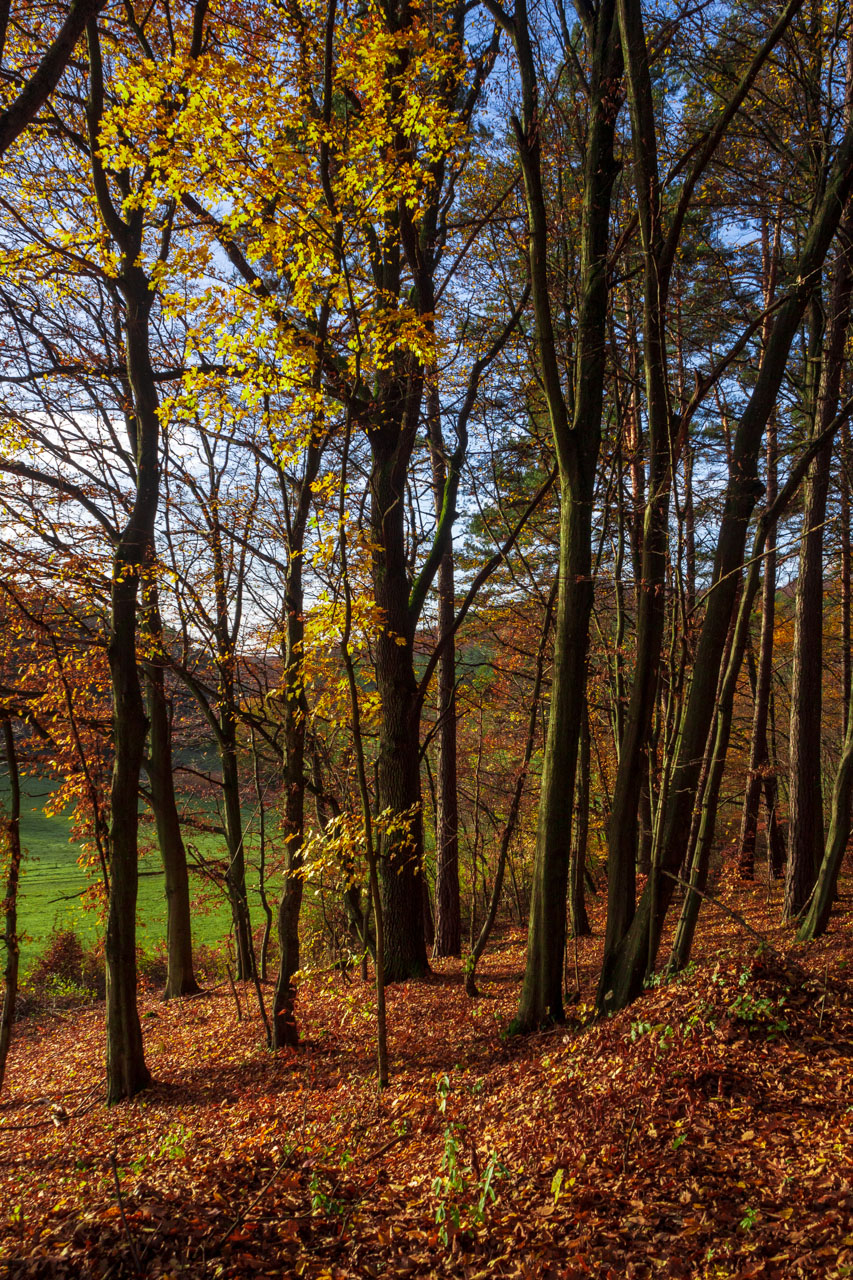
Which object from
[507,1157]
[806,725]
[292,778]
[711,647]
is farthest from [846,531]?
[507,1157]

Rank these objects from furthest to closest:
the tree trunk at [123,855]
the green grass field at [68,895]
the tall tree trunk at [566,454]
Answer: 1. the green grass field at [68,895]
2. the tree trunk at [123,855]
3. the tall tree trunk at [566,454]

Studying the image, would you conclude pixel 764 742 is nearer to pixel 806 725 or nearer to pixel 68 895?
pixel 806 725

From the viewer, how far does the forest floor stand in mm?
2920

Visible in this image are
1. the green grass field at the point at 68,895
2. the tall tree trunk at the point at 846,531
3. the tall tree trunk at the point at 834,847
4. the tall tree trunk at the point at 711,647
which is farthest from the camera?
the green grass field at the point at 68,895

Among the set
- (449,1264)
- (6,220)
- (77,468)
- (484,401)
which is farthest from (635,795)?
(6,220)

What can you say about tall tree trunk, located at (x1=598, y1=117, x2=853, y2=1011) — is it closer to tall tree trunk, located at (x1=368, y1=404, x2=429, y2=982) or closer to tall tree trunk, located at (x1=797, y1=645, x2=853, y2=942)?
tall tree trunk, located at (x1=797, y1=645, x2=853, y2=942)

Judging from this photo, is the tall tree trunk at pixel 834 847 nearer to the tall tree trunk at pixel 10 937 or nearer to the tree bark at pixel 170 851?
the tall tree trunk at pixel 10 937

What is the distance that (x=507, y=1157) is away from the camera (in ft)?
12.5

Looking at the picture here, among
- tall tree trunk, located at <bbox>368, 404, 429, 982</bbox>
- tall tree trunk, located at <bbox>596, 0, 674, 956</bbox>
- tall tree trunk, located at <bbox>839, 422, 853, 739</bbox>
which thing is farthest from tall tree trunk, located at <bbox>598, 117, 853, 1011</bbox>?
tall tree trunk, located at <bbox>368, 404, 429, 982</bbox>

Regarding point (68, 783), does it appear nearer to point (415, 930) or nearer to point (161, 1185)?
point (415, 930)

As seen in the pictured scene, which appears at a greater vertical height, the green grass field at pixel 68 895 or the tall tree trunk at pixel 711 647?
the tall tree trunk at pixel 711 647

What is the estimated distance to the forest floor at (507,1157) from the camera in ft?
9.58

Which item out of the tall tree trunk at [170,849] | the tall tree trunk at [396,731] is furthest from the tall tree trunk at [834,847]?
the tall tree trunk at [170,849]

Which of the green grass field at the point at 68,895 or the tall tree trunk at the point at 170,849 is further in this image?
the green grass field at the point at 68,895
